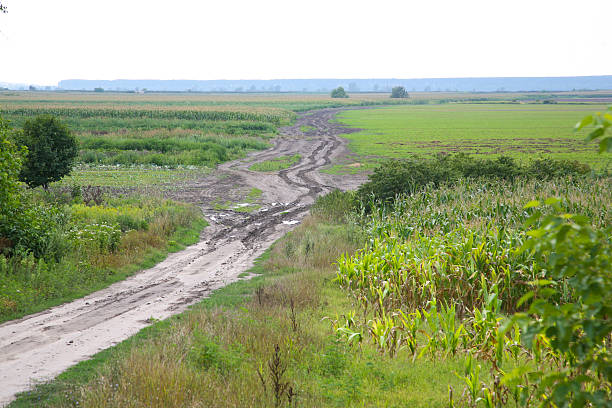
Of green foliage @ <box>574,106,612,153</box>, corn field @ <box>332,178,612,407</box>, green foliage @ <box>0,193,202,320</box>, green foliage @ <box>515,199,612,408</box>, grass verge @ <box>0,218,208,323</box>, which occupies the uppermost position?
green foliage @ <box>574,106,612,153</box>

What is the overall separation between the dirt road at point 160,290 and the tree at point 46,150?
5.74m

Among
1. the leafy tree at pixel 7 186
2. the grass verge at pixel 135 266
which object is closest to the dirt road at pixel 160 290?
the grass verge at pixel 135 266

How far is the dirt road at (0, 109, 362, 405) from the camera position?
26.6ft

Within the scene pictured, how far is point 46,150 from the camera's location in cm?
2105

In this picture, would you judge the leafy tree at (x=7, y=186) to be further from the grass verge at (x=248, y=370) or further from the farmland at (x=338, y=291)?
the grass verge at (x=248, y=370)

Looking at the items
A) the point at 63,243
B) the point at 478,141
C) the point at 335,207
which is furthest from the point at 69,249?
the point at 478,141

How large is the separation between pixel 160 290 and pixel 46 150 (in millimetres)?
12710

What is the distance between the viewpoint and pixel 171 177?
30.4 m

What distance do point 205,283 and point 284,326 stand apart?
5.07m

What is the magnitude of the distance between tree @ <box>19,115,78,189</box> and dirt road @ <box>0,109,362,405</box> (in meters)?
5.74

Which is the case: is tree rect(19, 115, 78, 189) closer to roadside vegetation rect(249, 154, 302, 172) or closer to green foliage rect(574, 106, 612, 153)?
roadside vegetation rect(249, 154, 302, 172)

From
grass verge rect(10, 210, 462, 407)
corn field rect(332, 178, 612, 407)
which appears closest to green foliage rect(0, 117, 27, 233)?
grass verge rect(10, 210, 462, 407)

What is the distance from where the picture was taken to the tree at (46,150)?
20.9 meters

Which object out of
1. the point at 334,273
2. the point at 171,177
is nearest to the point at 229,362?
the point at 334,273
